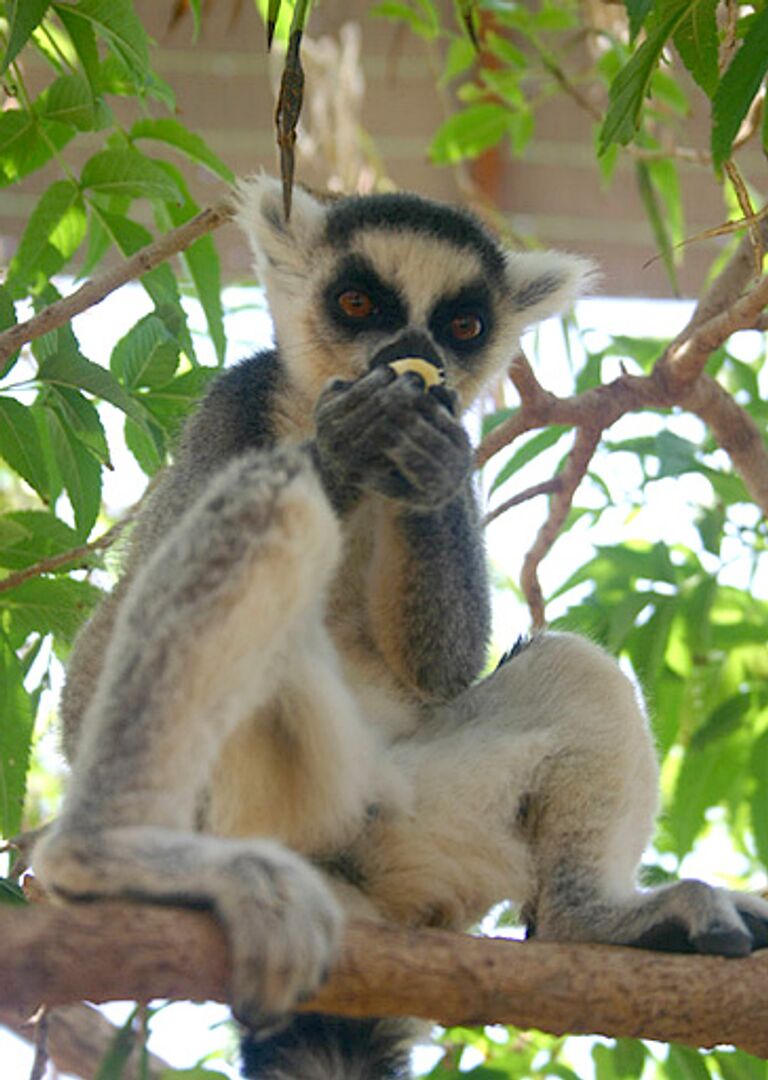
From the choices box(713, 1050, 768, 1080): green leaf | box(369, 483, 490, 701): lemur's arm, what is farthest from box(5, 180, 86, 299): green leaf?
box(713, 1050, 768, 1080): green leaf

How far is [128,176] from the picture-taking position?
4.64m

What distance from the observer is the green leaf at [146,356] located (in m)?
4.86

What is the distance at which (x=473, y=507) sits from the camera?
4.65m

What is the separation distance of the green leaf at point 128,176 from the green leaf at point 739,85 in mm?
1741

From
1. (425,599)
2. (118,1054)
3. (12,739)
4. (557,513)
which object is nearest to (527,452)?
(557,513)

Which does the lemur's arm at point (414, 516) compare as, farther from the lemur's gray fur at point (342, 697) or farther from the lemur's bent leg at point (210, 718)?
the lemur's bent leg at point (210, 718)

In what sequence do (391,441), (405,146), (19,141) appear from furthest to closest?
(405,146) < (19,141) < (391,441)

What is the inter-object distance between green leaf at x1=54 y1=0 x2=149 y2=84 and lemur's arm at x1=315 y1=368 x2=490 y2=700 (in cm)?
107

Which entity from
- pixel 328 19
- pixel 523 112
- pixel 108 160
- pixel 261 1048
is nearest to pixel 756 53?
pixel 108 160

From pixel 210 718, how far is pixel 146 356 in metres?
1.95

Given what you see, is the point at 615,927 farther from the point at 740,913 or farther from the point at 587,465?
the point at 587,465

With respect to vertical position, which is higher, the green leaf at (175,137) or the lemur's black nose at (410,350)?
the green leaf at (175,137)

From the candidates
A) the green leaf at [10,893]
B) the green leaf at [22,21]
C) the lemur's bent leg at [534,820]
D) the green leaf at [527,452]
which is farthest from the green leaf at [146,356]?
the green leaf at [10,893]

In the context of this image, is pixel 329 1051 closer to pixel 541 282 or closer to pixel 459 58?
pixel 541 282
